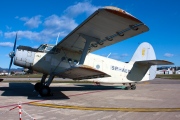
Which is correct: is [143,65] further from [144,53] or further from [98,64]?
[98,64]

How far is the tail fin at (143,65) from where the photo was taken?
16094 millimetres

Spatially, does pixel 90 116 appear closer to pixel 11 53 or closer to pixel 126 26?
pixel 126 26

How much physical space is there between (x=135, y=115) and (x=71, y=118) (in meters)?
2.24

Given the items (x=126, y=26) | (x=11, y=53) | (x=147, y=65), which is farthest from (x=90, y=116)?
(x=147, y=65)

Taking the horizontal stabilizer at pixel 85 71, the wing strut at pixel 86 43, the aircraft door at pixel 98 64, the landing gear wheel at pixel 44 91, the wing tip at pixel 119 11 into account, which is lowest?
the landing gear wheel at pixel 44 91

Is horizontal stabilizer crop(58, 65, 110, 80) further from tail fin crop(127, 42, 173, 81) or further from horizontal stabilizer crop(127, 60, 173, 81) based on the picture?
tail fin crop(127, 42, 173, 81)

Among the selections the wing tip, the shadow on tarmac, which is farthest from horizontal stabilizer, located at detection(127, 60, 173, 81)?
the wing tip

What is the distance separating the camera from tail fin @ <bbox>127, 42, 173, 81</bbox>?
1609 cm

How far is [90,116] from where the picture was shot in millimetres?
6469

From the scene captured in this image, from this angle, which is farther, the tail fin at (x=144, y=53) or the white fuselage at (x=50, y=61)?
the tail fin at (x=144, y=53)

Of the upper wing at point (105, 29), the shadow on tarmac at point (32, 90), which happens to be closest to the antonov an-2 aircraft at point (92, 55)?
the upper wing at point (105, 29)

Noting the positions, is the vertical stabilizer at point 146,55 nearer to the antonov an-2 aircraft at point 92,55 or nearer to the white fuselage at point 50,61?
the antonov an-2 aircraft at point 92,55

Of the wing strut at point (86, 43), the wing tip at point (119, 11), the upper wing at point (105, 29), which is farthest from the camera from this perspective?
the wing strut at point (86, 43)

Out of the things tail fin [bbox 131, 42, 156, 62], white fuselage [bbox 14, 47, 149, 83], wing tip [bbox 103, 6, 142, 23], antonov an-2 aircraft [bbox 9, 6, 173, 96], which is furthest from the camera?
tail fin [bbox 131, 42, 156, 62]
